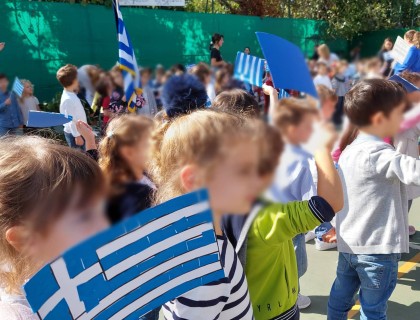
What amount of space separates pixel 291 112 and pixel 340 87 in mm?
130

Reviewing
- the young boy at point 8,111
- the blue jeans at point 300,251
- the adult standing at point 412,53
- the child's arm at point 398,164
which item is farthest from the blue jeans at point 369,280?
the young boy at point 8,111

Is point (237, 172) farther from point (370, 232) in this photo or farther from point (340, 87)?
point (370, 232)

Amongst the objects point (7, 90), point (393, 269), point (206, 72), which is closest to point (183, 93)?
point (206, 72)

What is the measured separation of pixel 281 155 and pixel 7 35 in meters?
6.21

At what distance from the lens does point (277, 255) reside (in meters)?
1.45

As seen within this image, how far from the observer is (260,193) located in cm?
29

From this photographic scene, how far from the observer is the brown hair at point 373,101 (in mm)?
392

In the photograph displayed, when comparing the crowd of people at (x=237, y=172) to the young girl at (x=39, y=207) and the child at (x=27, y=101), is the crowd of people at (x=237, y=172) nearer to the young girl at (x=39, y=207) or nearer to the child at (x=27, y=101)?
the young girl at (x=39, y=207)

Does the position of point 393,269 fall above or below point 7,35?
below

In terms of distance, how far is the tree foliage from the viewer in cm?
56

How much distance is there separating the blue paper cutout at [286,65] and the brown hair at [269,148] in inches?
2.8

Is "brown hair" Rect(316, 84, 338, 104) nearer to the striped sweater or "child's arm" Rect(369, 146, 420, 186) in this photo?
the striped sweater

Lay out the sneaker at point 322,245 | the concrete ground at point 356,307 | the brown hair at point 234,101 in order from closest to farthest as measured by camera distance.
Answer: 1. the brown hair at point 234,101
2. the concrete ground at point 356,307
3. the sneaker at point 322,245

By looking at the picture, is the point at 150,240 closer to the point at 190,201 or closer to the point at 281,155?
the point at 190,201
